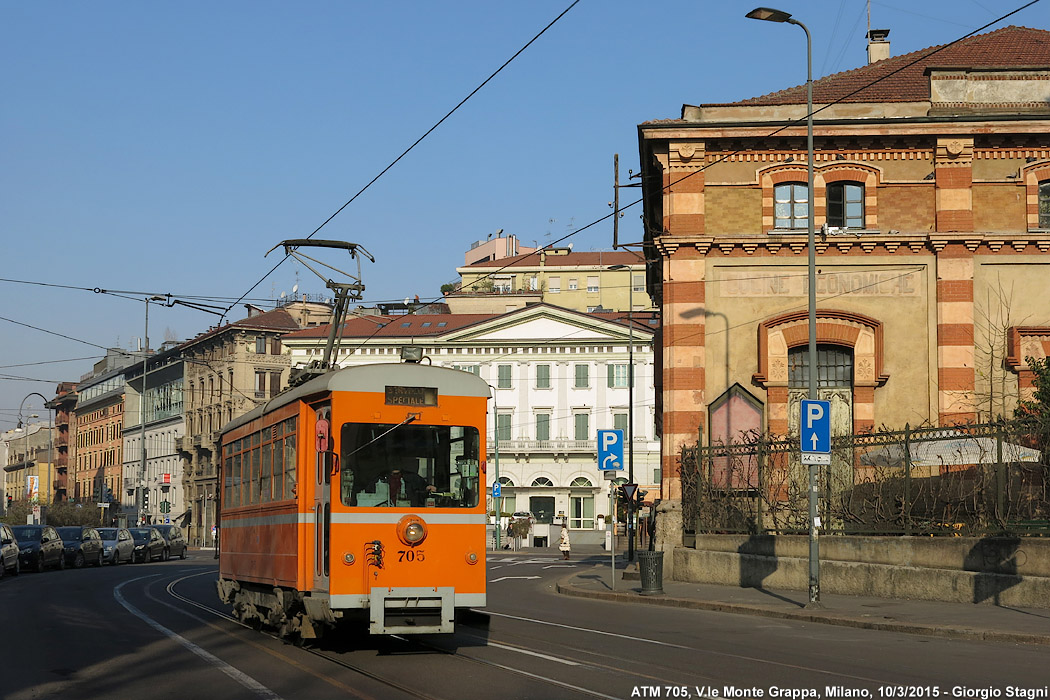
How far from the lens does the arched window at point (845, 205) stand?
34.1 m

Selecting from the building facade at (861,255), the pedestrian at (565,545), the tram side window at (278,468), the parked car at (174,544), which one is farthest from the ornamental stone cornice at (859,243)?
the parked car at (174,544)

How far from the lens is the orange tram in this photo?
1375 cm

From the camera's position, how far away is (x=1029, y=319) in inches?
1312

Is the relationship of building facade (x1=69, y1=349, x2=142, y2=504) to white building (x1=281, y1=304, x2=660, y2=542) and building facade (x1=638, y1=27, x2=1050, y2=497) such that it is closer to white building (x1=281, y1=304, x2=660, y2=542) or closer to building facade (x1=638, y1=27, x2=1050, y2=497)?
white building (x1=281, y1=304, x2=660, y2=542)

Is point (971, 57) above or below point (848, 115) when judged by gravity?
above

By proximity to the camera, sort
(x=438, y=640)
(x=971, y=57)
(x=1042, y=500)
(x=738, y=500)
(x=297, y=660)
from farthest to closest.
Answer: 1. (x=971, y=57)
2. (x=738, y=500)
3. (x=1042, y=500)
4. (x=438, y=640)
5. (x=297, y=660)

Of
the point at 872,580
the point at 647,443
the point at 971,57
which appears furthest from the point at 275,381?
the point at 872,580

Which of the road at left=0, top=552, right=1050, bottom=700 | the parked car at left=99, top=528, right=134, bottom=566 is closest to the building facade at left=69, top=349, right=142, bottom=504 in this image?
the parked car at left=99, top=528, right=134, bottom=566

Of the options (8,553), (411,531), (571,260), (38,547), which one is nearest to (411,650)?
(411,531)

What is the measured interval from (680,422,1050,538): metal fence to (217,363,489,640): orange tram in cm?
1025

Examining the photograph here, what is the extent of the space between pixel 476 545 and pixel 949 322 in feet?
73.2

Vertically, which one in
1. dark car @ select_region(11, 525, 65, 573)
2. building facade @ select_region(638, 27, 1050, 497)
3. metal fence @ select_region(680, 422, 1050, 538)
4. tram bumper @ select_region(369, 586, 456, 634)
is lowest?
dark car @ select_region(11, 525, 65, 573)

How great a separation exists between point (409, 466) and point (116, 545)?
38639 mm

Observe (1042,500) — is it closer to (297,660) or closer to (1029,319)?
(297,660)
